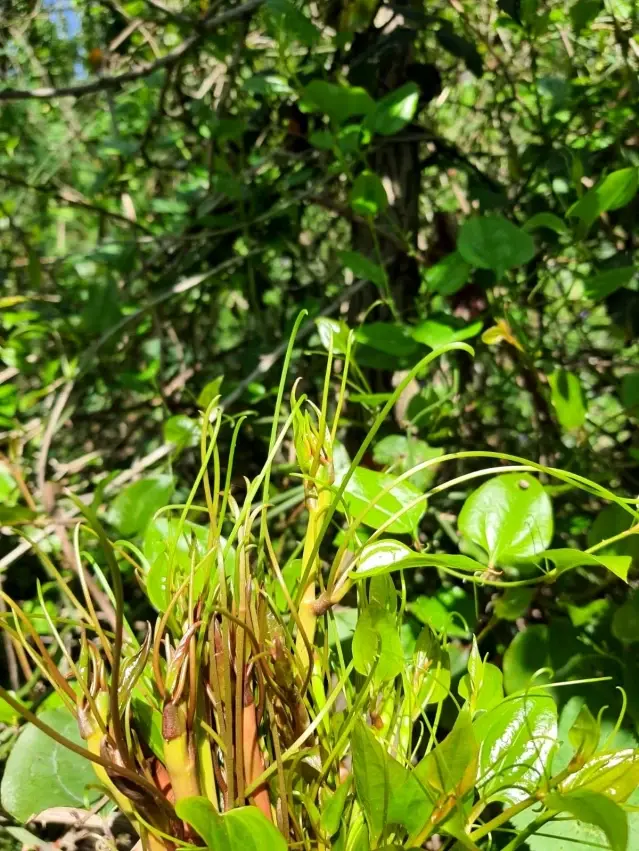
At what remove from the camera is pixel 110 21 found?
102 cm

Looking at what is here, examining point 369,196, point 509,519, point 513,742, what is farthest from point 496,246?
point 513,742

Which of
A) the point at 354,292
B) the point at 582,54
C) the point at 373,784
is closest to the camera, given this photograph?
the point at 373,784

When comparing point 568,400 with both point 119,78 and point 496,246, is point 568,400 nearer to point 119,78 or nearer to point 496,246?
point 496,246

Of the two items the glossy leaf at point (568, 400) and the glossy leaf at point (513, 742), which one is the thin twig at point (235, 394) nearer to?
the glossy leaf at point (568, 400)

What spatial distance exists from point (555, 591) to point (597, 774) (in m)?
0.25

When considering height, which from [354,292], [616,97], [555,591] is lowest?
[555,591]

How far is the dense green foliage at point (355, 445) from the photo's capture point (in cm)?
25

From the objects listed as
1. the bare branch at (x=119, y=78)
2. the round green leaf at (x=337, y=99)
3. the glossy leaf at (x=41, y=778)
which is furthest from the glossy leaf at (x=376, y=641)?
the bare branch at (x=119, y=78)

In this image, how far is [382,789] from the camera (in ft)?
0.74

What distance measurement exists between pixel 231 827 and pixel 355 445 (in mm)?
434

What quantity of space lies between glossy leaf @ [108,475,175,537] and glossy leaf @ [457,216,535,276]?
260 millimetres

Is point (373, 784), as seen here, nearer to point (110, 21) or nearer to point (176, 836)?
point (176, 836)

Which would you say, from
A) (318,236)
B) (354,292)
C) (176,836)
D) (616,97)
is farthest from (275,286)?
(176,836)

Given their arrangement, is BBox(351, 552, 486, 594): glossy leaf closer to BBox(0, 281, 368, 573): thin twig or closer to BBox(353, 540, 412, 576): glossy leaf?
BBox(353, 540, 412, 576): glossy leaf
